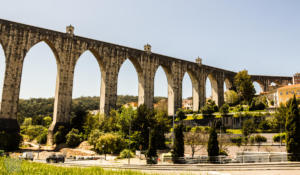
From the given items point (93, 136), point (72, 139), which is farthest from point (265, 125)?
point (72, 139)

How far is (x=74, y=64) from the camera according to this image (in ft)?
141

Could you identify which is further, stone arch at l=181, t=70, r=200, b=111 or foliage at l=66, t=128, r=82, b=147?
stone arch at l=181, t=70, r=200, b=111

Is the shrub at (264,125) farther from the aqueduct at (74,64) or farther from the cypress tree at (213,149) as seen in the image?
the cypress tree at (213,149)

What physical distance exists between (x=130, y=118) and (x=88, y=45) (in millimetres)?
17660

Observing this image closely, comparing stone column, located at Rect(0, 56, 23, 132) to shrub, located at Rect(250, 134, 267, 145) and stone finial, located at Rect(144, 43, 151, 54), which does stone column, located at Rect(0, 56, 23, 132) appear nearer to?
stone finial, located at Rect(144, 43, 151, 54)

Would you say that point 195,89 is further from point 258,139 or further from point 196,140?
point 196,140

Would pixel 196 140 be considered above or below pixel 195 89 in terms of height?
below

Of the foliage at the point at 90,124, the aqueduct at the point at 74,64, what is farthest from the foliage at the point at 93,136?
the aqueduct at the point at 74,64

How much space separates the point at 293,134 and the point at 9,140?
3280 centimetres

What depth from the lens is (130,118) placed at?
3412cm

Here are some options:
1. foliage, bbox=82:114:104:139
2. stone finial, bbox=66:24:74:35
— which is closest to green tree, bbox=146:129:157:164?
foliage, bbox=82:114:104:139

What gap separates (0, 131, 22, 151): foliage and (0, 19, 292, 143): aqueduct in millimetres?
1147

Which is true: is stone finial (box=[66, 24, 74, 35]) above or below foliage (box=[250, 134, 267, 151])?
above

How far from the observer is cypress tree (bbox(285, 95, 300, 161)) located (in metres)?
20.1
